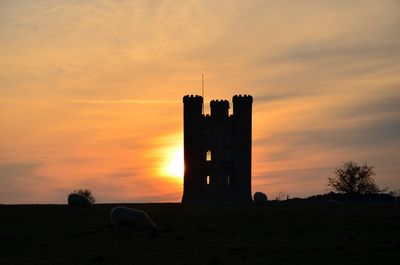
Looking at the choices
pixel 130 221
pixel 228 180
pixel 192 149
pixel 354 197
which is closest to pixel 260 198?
pixel 354 197

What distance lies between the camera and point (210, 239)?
36438 millimetres

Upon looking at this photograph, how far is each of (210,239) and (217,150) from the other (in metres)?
62.6

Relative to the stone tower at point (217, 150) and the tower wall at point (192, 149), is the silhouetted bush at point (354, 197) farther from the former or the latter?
A: the tower wall at point (192, 149)

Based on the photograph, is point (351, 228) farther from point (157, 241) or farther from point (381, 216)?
point (157, 241)

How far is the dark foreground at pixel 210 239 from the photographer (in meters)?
29.6

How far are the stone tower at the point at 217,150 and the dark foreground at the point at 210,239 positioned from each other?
4460 centimetres

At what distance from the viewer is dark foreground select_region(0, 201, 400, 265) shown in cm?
2958

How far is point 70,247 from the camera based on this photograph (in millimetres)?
33594

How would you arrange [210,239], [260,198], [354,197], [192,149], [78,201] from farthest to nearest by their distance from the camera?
[192,149], [354,197], [260,198], [78,201], [210,239]

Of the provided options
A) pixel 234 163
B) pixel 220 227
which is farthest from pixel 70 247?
pixel 234 163

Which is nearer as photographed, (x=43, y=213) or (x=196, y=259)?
(x=196, y=259)

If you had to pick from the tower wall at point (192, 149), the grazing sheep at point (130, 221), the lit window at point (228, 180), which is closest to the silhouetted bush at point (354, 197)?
the lit window at point (228, 180)

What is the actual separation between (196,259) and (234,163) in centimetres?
6933

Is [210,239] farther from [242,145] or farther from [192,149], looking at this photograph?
[242,145]
